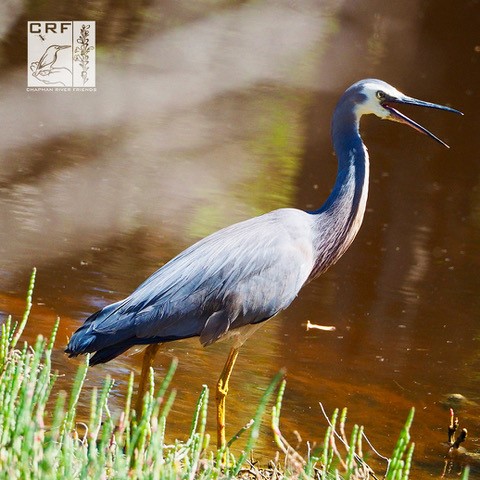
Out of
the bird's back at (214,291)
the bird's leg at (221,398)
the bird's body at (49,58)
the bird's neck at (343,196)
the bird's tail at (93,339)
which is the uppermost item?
the bird's body at (49,58)

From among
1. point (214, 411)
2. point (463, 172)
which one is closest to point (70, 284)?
point (214, 411)

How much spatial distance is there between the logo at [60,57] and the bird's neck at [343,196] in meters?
4.41

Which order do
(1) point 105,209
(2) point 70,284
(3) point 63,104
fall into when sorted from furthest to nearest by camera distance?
(3) point 63,104, (1) point 105,209, (2) point 70,284

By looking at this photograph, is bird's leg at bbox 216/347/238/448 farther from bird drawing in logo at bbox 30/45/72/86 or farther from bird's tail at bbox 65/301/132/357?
bird drawing in logo at bbox 30/45/72/86

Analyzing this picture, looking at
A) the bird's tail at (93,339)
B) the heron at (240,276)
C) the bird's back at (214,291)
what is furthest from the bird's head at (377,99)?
the bird's tail at (93,339)

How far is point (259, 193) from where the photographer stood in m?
7.66

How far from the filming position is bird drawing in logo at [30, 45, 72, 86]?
815 centimetres

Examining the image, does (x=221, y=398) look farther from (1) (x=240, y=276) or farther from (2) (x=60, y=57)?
(2) (x=60, y=57)

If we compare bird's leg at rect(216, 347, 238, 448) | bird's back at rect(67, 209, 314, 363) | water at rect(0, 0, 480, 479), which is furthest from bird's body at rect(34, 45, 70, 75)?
bird's leg at rect(216, 347, 238, 448)

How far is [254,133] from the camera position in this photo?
31.3 ft

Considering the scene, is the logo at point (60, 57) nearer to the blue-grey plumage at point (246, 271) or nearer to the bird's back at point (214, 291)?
the blue-grey plumage at point (246, 271)

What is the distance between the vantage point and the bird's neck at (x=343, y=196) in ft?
13.4

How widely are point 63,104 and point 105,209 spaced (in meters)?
2.62

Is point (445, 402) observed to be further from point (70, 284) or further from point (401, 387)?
point (70, 284)
